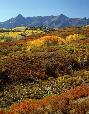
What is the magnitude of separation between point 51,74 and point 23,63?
3.59 m

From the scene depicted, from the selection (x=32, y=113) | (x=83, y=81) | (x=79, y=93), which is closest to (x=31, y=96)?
(x=83, y=81)

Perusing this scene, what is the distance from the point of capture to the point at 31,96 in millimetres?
24719

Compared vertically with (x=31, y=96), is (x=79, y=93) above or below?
above

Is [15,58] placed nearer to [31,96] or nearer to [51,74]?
[51,74]

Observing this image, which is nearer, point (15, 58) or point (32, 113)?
point (32, 113)

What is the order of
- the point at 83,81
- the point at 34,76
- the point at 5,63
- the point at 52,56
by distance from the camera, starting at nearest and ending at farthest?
the point at 83,81 → the point at 34,76 → the point at 5,63 → the point at 52,56

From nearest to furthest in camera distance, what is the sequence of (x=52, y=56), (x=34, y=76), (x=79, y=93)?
(x=79, y=93), (x=34, y=76), (x=52, y=56)

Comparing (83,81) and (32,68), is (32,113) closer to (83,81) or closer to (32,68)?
(83,81)

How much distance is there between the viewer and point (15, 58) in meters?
33.8

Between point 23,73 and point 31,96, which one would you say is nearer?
point 31,96

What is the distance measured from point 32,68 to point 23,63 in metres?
1.50

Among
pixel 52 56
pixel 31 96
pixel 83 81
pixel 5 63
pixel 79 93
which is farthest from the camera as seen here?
pixel 52 56

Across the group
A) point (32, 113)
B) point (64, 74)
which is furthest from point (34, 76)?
point (32, 113)

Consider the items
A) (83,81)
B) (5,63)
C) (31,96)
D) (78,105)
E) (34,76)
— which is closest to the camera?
(78,105)
